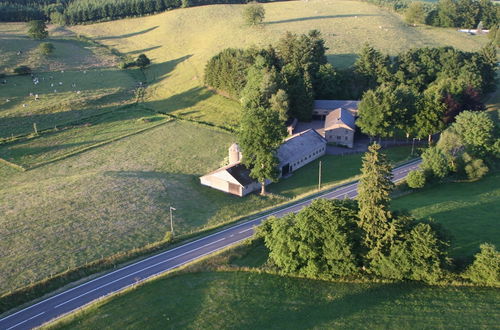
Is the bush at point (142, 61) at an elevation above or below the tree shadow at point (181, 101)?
above

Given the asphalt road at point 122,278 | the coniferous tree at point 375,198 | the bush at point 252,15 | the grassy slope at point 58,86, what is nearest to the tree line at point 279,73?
the grassy slope at point 58,86

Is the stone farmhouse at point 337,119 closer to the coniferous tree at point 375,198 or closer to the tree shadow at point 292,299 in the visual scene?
the coniferous tree at point 375,198

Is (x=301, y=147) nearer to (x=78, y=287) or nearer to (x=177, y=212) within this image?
(x=177, y=212)

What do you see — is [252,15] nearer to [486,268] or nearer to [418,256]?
[418,256]

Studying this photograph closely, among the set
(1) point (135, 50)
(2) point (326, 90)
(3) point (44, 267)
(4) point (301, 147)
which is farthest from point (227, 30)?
(3) point (44, 267)

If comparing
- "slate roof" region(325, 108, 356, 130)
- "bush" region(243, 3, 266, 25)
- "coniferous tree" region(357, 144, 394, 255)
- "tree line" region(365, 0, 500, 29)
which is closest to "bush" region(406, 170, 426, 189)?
"coniferous tree" region(357, 144, 394, 255)

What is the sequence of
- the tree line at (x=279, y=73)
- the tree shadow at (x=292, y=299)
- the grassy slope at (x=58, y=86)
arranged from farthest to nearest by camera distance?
1. the grassy slope at (x=58, y=86)
2. the tree line at (x=279, y=73)
3. the tree shadow at (x=292, y=299)

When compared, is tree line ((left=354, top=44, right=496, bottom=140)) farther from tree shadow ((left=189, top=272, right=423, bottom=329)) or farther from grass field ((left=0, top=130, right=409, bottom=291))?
tree shadow ((left=189, top=272, right=423, bottom=329))
